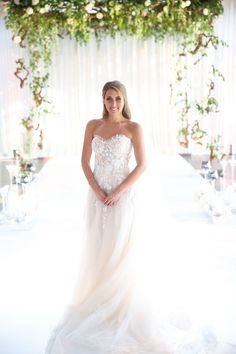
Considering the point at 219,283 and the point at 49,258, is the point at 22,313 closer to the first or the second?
the point at 49,258

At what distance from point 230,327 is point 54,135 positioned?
7932mm

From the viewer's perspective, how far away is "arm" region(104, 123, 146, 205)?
10.1ft

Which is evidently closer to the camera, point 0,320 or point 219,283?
point 0,320

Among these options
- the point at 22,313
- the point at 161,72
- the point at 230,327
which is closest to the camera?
the point at 230,327

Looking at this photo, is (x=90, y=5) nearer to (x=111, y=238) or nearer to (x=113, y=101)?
(x=113, y=101)

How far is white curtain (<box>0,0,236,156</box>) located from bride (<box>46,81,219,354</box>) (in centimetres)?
707

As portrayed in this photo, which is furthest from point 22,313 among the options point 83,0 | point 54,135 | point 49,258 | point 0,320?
point 54,135

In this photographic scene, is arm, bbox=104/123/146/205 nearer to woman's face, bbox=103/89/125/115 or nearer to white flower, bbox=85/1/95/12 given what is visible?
woman's face, bbox=103/89/125/115

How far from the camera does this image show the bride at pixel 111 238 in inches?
114

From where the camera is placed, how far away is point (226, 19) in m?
9.66

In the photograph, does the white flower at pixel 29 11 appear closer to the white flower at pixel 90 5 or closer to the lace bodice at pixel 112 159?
the white flower at pixel 90 5

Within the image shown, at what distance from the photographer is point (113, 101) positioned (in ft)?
10.0

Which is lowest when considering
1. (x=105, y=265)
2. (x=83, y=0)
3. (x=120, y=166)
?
(x=105, y=265)

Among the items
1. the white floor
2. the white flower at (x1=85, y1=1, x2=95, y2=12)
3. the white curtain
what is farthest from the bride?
the white curtain
